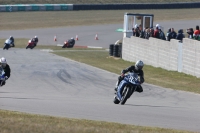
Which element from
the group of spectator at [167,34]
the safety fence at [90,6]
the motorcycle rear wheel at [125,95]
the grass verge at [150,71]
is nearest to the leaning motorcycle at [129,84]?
the motorcycle rear wheel at [125,95]

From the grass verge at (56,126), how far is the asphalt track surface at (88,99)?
1.01 metres

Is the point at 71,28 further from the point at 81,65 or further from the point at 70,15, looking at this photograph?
the point at 81,65

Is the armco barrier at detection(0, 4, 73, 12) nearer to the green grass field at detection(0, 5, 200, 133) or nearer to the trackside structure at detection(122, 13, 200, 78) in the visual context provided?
the green grass field at detection(0, 5, 200, 133)

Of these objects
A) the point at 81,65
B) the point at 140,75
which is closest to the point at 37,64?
the point at 81,65

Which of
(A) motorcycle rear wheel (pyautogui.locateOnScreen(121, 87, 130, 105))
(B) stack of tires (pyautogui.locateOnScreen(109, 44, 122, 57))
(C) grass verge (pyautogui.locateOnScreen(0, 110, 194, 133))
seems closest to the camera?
(C) grass verge (pyautogui.locateOnScreen(0, 110, 194, 133))

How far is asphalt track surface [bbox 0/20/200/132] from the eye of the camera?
41.6 ft

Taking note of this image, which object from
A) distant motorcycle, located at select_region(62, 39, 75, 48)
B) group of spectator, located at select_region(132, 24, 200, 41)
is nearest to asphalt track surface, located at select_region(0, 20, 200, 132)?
group of spectator, located at select_region(132, 24, 200, 41)

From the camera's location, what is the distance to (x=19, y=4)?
215 ft

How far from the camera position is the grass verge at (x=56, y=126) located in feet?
31.9

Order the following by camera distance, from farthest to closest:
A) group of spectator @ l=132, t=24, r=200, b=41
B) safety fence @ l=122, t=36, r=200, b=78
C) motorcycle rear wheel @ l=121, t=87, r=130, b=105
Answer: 1. group of spectator @ l=132, t=24, r=200, b=41
2. safety fence @ l=122, t=36, r=200, b=78
3. motorcycle rear wheel @ l=121, t=87, r=130, b=105

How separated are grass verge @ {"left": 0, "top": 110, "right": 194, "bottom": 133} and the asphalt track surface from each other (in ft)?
3.30

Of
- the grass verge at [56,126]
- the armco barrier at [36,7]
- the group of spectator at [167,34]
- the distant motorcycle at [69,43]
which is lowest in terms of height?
the distant motorcycle at [69,43]

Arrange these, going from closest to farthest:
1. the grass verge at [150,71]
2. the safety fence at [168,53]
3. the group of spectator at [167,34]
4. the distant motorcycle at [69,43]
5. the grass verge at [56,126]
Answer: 1. the grass verge at [56,126]
2. the grass verge at [150,71]
3. the safety fence at [168,53]
4. the group of spectator at [167,34]
5. the distant motorcycle at [69,43]

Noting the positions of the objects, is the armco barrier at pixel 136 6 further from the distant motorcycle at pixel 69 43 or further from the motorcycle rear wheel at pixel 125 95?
the motorcycle rear wheel at pixel 125 95
